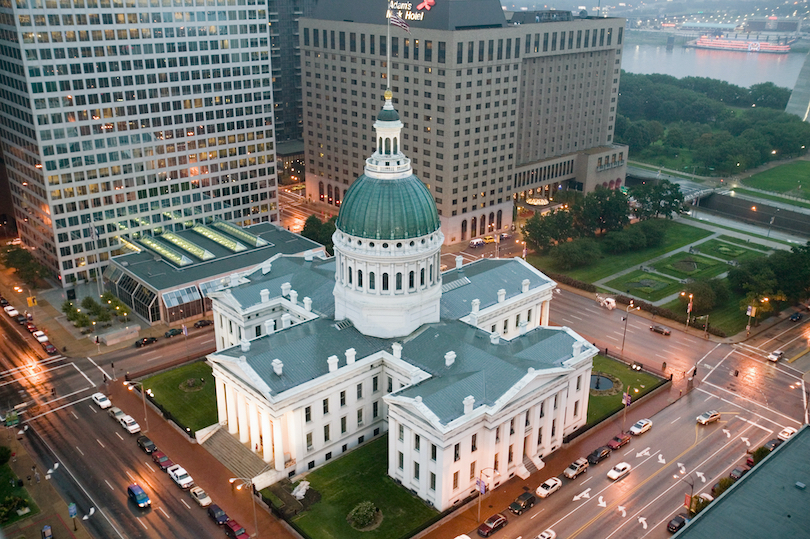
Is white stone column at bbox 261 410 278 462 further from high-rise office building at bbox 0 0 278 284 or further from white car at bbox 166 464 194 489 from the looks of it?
high-rise office building at bbox 0 0 278 284

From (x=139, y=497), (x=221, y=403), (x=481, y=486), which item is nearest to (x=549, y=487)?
(x=481, y=486)

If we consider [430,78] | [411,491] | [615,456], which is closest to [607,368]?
[615,456]

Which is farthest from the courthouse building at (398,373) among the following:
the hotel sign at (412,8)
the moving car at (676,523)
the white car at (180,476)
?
the hotel sign at (412,8)

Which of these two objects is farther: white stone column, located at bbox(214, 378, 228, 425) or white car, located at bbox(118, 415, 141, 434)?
white car, located at bbox(118, 415, 141, 434)

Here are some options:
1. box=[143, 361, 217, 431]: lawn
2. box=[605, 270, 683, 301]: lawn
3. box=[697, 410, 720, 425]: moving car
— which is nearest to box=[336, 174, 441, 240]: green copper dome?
box=[143, 361, 217, 431]: lawn

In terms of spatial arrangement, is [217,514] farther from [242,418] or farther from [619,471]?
[619,471]

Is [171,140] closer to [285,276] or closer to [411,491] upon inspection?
[285,276]
